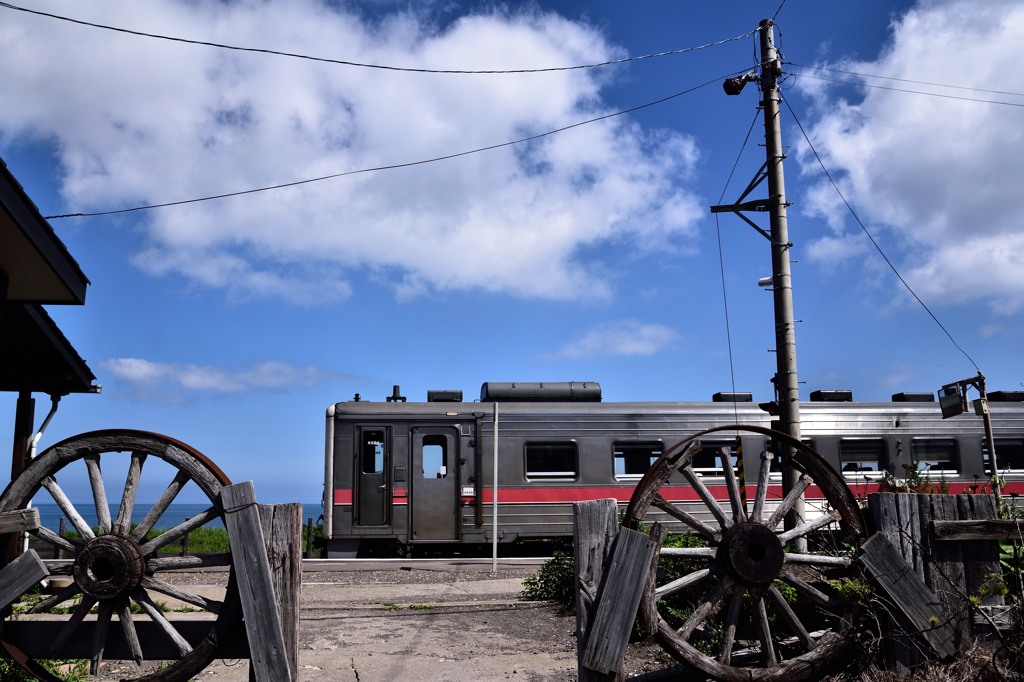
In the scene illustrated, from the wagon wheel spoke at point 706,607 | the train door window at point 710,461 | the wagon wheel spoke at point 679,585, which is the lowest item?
the wagon wheel spoke at point 706,607

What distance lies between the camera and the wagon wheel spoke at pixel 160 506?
4871 mm

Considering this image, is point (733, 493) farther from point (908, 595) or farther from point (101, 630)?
point (101, 630)

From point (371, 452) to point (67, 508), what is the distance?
37.3 feet

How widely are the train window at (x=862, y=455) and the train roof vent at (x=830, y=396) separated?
1058mm

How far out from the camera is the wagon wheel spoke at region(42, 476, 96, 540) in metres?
4.87

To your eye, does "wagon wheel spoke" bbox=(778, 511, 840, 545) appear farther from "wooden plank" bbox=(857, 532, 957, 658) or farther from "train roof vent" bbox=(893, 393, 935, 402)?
"train roof vent" bbox=(893, 393, 935, 402)

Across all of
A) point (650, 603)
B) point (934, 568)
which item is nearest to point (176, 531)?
point (650, 603)

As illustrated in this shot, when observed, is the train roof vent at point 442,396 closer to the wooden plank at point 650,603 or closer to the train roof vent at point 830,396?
the train roof vent at point 830,396

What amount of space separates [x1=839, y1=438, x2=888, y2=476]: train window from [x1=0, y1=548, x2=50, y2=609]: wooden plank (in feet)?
51.6

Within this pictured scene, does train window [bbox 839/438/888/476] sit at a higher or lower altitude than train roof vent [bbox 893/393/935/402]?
lower

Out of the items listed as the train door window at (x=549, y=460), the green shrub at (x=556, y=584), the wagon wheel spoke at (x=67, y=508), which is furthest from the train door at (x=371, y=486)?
the wagon wheel spoke at (x=67, y=508)

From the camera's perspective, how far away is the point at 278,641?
465cm

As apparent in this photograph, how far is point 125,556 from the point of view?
4.78 meters

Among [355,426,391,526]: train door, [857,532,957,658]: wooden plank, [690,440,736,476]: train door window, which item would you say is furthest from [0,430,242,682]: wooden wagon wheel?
[690,440,736,476]: train door window
